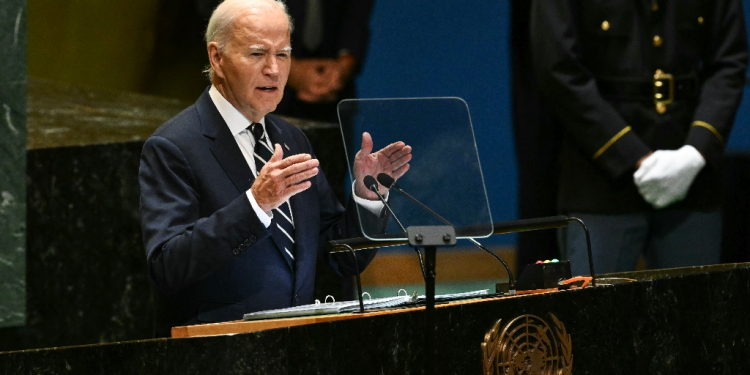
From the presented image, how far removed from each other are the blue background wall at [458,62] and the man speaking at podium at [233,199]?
163 cm

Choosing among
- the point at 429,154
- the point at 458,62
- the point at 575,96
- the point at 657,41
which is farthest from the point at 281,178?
the point at 458,62

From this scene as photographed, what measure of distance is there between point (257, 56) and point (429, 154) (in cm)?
63

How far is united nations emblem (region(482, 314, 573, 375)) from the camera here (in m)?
1.90

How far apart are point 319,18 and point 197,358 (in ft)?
8.50

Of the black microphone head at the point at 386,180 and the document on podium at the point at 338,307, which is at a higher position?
the black microphone head at the point at 386,180

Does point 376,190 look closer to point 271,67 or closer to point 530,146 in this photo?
point 271,67

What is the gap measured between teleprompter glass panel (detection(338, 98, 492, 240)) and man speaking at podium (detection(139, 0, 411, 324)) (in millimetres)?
114

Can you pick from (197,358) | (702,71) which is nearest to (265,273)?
(197,358)

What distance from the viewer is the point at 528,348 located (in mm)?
1944

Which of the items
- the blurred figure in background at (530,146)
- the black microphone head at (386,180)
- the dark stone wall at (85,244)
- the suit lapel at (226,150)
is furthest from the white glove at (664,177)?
the dark stone wall at (85,244)

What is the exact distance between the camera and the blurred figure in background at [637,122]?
3512 millimetres

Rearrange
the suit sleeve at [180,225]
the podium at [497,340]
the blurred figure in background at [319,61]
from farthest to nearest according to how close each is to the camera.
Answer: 1. the blurred figure in background at [319,61]
2. the suit sleeve at [180,225]
3. the podium at [497,340]

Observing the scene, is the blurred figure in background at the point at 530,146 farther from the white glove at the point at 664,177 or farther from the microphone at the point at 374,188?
the microphone at the point at 374,188

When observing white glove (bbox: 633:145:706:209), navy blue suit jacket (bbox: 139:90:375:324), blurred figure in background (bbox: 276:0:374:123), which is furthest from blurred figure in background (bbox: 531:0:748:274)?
navy blue suit jacket (bbox: 139:90:375:324)
